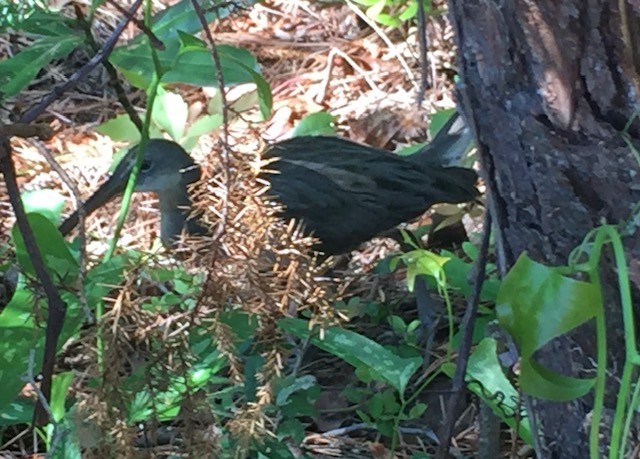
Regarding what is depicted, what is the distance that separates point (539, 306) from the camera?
0.88 m

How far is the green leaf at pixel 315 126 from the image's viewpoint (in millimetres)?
3100

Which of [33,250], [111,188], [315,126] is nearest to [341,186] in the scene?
[315,126]

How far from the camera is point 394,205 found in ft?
8.91

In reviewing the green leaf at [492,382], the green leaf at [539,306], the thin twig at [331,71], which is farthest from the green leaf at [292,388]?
the thin twig at [331,71]

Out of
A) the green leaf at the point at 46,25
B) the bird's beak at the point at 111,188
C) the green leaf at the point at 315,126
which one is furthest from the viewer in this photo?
the green leaf at the point at 315,126

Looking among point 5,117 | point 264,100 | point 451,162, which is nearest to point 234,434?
point 264,100

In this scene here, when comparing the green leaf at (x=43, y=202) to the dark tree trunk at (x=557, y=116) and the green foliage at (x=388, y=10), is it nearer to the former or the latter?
the dark tree trunk at (x=557, y=116)

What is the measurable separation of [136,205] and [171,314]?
1931mm

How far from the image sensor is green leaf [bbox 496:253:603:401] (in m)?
0.87

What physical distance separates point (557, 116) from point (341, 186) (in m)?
1.52

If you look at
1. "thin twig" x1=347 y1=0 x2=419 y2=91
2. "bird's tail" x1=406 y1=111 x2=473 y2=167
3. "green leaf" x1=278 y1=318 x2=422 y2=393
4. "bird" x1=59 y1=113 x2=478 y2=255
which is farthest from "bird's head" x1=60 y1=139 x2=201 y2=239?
"green leaf" x1=278 y1=318 x2=422 y2=393

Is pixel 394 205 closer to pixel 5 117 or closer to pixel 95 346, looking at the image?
pixel 5 117

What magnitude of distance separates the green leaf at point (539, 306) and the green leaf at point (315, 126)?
221cm

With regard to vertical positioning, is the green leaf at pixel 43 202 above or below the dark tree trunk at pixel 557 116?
below
